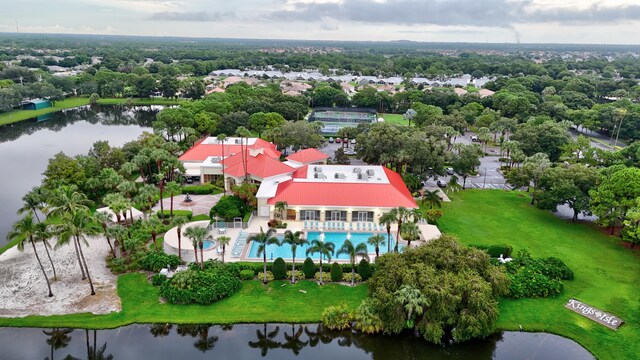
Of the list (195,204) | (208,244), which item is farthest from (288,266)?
(195,204)

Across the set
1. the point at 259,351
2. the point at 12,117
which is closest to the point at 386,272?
the point at 259,351

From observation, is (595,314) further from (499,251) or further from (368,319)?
(368,319)

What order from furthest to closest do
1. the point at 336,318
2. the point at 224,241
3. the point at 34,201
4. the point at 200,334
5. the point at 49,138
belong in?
the point at 49,138 → the point at 34,201 → the point at 224,241 → the point at 336,318 → the point at 200,334

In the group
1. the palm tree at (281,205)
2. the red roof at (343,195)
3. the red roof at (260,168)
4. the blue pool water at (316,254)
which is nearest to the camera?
the blue pool water at (316,254)

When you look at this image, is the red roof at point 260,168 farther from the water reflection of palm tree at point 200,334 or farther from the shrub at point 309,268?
the water reflection of palm tree at point 200,334

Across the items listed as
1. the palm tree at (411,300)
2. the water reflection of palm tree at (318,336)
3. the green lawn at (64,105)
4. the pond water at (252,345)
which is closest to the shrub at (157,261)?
the pond water at (252,345)
